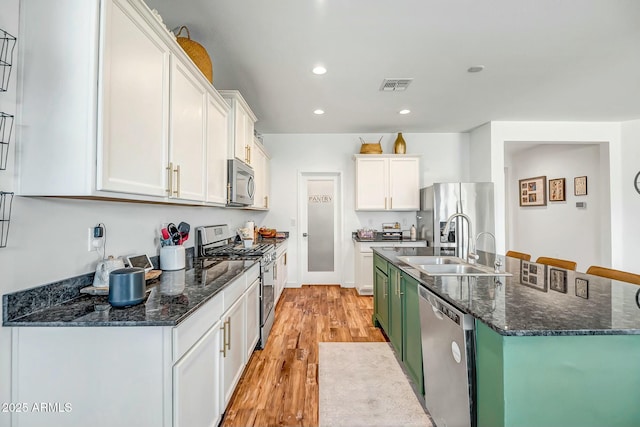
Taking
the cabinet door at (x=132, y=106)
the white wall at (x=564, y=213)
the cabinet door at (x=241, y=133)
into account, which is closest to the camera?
the cabinet door at (x=132, y=106)

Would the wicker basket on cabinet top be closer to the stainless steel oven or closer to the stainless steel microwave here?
the stainless steel microwave

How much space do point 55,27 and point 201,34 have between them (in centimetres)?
132

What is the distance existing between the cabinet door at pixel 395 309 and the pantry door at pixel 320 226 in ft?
8.30

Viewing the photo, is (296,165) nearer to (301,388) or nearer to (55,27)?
(301,388)

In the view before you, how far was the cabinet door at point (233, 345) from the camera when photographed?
172 centimetres

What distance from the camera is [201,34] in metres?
2.23

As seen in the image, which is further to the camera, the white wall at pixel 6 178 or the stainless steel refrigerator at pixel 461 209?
the stainless steel refrigerator at pixel 461 209

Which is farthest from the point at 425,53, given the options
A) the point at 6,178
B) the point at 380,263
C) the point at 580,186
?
the point at 580,186

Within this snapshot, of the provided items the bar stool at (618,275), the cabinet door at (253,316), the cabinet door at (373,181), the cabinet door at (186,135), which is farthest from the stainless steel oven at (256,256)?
the bar stool at (618,275)

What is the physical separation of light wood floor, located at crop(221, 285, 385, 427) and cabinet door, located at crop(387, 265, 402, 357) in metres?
0.55

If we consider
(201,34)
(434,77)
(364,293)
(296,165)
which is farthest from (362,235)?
(201,34)

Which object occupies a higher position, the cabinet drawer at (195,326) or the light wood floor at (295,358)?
the cabinet drawer at (195,326)

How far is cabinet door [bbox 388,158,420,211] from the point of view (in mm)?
4672

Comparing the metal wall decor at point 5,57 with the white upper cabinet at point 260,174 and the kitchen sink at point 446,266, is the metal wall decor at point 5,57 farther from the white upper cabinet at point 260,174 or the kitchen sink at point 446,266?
the white upper cabinet at point 260,174
